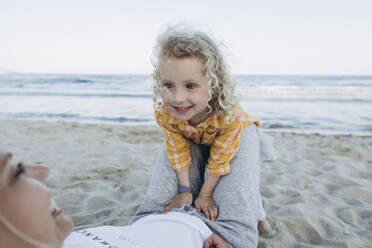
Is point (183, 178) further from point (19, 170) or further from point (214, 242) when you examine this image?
point (19, 170)

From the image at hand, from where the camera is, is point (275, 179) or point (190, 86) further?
point (275, 179)

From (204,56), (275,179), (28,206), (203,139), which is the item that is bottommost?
(275,179)

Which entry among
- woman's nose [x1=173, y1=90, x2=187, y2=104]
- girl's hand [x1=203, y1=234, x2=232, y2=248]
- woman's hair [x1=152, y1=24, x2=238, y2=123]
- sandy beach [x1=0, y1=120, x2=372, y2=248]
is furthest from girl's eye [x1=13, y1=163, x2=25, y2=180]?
sandy beach [x1=0, y1=120, x2=372, y2=248]

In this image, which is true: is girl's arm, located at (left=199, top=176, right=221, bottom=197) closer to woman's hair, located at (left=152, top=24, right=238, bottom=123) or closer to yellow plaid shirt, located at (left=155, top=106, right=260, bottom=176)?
yellow plaid shirt, located at (left=155, top=106, right=260, bottom=176)

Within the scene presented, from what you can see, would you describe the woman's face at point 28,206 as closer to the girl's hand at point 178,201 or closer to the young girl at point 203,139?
the young girl at point 203,139

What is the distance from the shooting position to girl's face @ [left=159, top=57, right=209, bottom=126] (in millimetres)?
1770

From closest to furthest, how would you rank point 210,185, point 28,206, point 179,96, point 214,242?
point 28,206 → point 214,242 → point 179,96 → point 210,185

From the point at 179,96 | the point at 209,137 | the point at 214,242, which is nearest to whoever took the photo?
the point at 214,242

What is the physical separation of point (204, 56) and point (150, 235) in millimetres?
1153

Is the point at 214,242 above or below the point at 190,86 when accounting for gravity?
below

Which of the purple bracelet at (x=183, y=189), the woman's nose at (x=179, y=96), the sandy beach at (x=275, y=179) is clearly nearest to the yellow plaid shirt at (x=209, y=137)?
the purple bracelet at (x=183, y=189)

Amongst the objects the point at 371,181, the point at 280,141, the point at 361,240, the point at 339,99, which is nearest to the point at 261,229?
the point at 361,240

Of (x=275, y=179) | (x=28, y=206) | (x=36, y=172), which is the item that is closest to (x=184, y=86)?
(x=36, y=172)

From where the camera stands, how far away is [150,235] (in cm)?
→ 126
